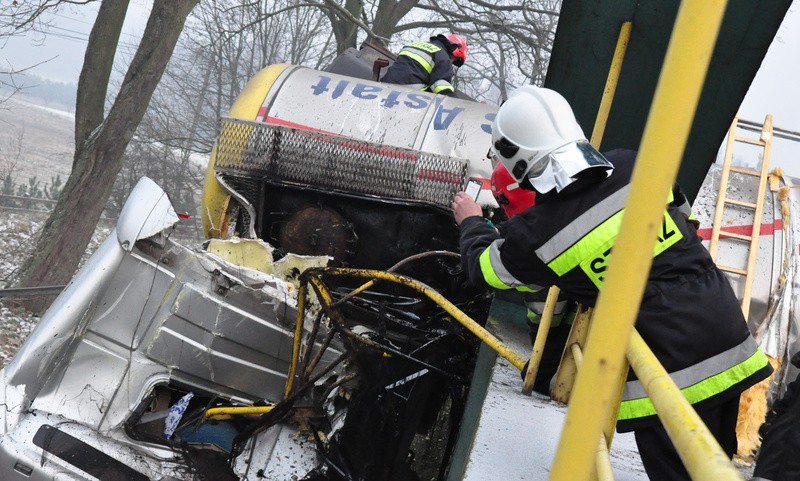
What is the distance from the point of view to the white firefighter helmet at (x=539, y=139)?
2682 mm

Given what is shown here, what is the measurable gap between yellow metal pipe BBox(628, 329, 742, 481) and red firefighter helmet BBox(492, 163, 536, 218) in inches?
91.9

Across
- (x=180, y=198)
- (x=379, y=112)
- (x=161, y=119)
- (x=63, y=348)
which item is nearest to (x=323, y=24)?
(x=161, y=119)

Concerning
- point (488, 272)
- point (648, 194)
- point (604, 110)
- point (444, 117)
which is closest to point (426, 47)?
point (444, 117)

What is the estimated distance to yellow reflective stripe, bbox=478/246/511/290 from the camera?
2844 millimetres

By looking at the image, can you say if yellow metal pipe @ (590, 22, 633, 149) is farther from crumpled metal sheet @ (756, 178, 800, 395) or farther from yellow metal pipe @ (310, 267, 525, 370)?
crumpled metal sheet @ (756, 178, 800, 395)

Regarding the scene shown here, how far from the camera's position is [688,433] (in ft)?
3.37

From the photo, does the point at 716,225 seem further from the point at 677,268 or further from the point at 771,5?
the point at 677,268

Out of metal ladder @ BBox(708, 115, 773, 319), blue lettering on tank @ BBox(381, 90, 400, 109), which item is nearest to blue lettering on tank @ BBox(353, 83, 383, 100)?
blue lettering on tank @ BBox(381, 90, 400, 109)

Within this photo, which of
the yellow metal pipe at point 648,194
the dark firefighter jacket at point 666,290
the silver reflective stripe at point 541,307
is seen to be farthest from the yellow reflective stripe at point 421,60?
the yellow metal pipe at point 648,194

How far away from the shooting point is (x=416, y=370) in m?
3.85

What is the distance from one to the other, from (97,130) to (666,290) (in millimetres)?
8395

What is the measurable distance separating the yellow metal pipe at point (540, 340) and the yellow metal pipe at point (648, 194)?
223 centimetres

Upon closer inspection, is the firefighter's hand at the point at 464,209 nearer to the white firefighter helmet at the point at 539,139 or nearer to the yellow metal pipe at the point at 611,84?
the white firefighter helmet at the point at 539,139

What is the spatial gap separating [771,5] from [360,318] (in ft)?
7.90
